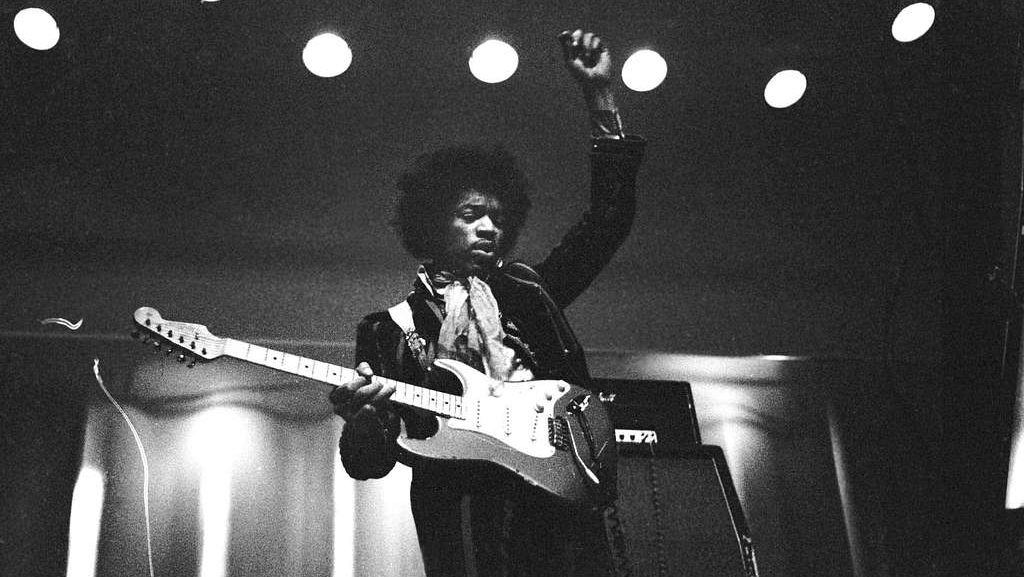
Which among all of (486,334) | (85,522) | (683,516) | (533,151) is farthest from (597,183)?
(85,522)

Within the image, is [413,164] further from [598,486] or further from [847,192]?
[847,192]

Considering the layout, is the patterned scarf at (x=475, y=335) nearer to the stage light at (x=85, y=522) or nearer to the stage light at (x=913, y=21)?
the stage light at (x=85, y=522)

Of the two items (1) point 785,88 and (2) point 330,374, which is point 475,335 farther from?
(1) point 785,88

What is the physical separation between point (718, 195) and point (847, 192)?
1.20 feet

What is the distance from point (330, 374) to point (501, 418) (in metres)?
0.31

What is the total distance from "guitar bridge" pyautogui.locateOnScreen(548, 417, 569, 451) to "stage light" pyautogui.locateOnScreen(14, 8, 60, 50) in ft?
4.49

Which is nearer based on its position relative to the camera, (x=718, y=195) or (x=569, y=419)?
(x=569, y=419)

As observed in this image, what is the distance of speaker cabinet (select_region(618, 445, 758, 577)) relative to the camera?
6.55 ft

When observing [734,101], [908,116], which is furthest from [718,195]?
[908,116]

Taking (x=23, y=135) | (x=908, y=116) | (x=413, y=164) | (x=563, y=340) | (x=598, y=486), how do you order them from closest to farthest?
(x=598, y=486), (x=563, y=340), (x=23, y=135), (x=413, y=164), (x=908, y=116)

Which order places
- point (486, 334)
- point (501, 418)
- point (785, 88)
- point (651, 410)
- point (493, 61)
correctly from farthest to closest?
point (785, 88) < point (493, 61) < point (651, 410) < point (486, 334) < point (501, 418)

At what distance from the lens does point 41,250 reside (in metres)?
2.36

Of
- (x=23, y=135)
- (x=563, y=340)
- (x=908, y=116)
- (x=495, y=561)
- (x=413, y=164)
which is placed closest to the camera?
(x=495, y=561)

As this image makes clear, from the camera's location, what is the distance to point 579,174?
2.68 m
